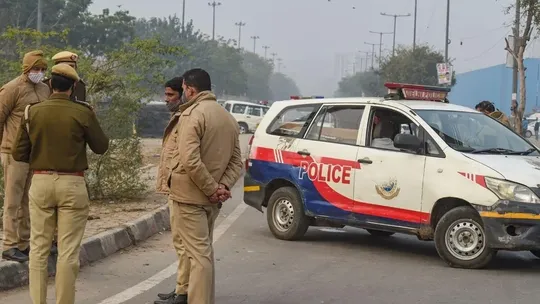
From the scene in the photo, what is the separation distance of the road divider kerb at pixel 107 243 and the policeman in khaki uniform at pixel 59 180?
139cm

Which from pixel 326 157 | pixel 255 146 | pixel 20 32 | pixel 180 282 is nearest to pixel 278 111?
pixel 255 146

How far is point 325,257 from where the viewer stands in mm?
9031

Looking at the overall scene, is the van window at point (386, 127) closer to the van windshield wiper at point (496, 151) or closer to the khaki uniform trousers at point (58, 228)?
the van windshield wiper at point (496, 151)

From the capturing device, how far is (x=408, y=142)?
8.73m

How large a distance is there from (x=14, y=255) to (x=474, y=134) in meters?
4.94

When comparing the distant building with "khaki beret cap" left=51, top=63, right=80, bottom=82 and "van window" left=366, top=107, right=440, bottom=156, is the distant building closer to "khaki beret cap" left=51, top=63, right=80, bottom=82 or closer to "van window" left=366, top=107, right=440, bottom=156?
"van window" left=366, top=107, right=440, bottom=156

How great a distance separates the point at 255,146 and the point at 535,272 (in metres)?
3.80

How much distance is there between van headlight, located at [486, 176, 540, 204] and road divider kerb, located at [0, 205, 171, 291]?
398 centimetres

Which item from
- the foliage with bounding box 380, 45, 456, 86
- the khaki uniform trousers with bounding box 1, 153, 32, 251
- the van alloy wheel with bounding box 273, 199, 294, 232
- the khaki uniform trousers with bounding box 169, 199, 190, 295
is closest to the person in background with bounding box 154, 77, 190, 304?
the khaki uniform trousers with bounding box 169, 199, 190, 295

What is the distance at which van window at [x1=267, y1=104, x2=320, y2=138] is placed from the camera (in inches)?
402

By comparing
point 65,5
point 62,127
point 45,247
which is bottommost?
point 45,247

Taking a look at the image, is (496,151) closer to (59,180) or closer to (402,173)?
(402,173)

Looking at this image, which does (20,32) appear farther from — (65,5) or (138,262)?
(65,5)

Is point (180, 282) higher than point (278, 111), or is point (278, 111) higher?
point (278, 111)
